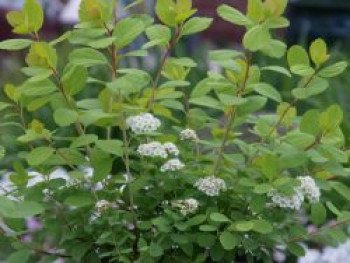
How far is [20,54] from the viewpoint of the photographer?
6508 mm

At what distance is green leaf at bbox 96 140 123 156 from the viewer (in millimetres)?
1448

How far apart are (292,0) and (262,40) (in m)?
7.51

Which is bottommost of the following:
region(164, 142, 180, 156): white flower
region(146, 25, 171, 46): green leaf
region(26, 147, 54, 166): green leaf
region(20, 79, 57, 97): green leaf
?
region(164, 142, 180, 156): white flower

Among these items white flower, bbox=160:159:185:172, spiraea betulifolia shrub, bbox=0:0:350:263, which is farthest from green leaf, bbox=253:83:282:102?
white flower, bbox=160:159:185:172

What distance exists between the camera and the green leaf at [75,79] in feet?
4.79

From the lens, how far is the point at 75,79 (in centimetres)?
147

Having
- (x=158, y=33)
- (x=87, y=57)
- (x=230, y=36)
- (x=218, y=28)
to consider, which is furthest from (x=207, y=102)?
(x=218, y=28)

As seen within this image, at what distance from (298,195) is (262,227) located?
9cm

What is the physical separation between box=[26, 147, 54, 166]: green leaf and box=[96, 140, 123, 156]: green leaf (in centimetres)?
9

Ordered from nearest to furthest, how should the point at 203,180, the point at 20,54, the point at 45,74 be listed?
1. the point at 45,74
2. the point at 203,180
3. the point at 20,54

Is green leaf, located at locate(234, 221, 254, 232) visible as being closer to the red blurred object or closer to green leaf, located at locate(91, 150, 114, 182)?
green leaf, located at locate(91, 150, 114, 182)

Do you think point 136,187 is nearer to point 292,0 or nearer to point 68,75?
point 68,75

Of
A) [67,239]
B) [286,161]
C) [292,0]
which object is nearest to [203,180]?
[286,161]

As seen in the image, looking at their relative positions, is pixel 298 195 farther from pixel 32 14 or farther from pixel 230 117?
pixel 32 14
